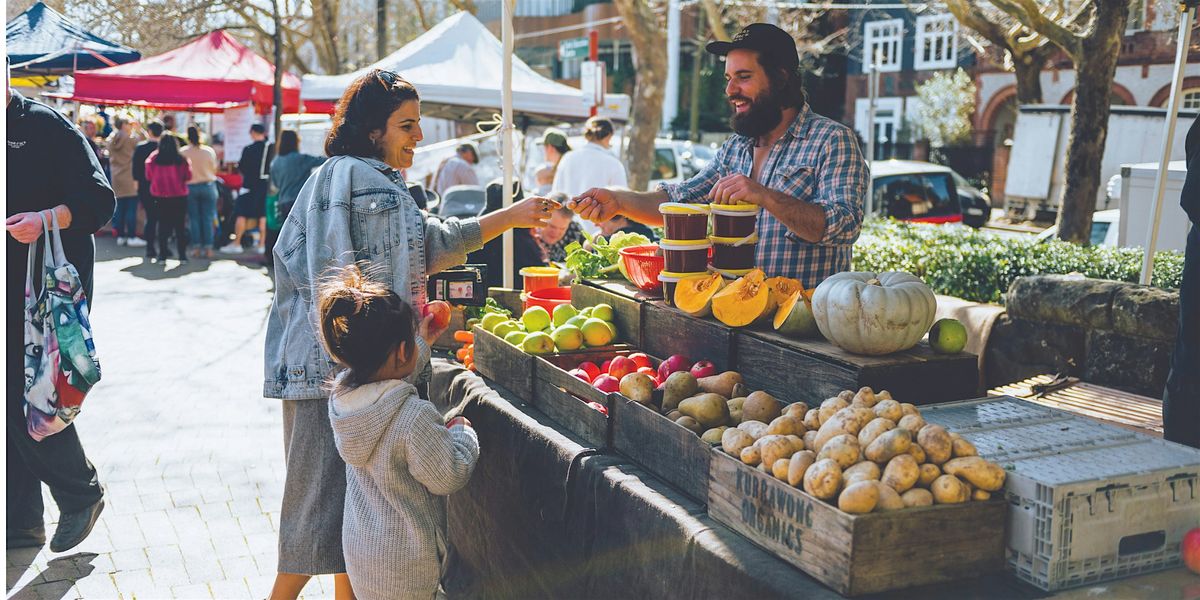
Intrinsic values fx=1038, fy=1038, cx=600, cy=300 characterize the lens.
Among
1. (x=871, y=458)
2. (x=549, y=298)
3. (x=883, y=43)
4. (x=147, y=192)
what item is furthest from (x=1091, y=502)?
(x=883, y=43)

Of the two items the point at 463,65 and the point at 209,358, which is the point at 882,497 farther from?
the point at 463,65

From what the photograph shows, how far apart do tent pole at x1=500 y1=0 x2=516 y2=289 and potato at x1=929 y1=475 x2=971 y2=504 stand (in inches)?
131

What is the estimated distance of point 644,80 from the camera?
42.6 feet

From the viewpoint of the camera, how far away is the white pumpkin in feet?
9.20

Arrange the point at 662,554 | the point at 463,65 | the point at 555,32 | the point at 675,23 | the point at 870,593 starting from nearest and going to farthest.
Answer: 1. the point at 870,593
2. the point at 662,554
3. the point at 463,65
4. the point at 675,23
5. the point at 555,32

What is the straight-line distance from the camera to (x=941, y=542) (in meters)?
2.19

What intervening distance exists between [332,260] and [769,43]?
172 cm

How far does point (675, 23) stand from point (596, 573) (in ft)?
127

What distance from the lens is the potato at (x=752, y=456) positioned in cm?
243

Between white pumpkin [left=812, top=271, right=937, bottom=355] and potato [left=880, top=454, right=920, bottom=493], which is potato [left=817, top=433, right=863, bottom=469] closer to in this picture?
potato [left=880, top=454, right=920, bottom=493]

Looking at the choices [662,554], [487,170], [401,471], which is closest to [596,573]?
[662,554]

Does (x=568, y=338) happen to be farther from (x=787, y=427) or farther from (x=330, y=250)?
(x=787, y=427)

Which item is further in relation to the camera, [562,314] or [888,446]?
[562,314]

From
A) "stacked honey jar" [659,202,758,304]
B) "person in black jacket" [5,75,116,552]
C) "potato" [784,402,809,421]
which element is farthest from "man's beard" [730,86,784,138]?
"person in black jacket" [5,75,116,552]
